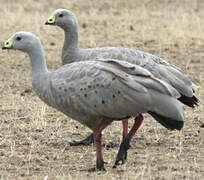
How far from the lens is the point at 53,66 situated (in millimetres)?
13656

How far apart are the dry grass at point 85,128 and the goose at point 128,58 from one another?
1.78ft

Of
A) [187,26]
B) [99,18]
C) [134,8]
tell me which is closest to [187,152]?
[187,26]

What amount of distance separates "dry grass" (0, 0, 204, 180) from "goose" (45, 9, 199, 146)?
1.78 ft

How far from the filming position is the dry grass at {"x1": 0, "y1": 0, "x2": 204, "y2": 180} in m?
6.90

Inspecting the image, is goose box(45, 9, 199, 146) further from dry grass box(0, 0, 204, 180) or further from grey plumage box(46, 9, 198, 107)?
dry grass box(0, 0, 204, 180)

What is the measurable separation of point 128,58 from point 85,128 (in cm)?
156

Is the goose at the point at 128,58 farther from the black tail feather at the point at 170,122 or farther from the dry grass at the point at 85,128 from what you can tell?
the black tail feather at the point at 170,122

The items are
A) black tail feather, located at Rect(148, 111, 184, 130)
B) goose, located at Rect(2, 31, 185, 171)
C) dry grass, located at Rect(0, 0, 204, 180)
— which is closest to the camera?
goose, located at Rect(2, 31, 185, 171)

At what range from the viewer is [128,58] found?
809 centimetres

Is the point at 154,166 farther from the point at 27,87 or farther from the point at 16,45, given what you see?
the point at 27,87

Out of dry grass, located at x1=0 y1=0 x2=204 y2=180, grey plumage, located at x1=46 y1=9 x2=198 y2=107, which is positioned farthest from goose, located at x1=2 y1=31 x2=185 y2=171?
grey plumage, located at x1=46 y1=9 x2=198 y2=107

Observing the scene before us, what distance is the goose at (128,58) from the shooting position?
25.2ft

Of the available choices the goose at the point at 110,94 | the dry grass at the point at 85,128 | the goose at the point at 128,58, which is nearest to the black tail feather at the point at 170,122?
the goose at the point at 110,94

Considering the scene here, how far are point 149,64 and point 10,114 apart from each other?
276 cm
